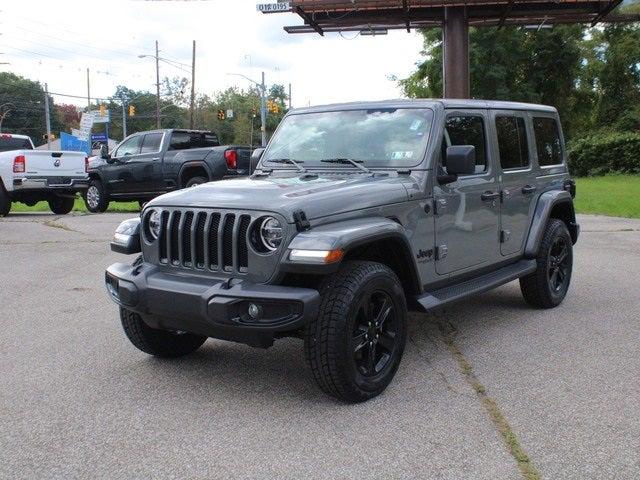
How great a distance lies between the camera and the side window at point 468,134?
5.15 m

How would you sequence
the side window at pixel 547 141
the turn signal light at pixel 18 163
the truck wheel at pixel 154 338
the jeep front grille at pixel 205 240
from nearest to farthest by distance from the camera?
the jeep front grille at pixel 205 240, the truck wheel at pixel 154 338, the side window at pixel 547 141, the turn signal light at pixel 18 163

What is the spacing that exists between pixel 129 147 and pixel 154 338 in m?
12.5

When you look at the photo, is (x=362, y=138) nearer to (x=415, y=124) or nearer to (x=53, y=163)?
(x=415, y=124)

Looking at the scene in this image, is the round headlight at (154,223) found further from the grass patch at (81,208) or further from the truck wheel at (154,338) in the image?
the grass patch at (81,208)

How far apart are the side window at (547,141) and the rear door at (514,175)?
7.2 inches

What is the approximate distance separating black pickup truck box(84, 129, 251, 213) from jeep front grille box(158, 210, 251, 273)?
1106 centimetres

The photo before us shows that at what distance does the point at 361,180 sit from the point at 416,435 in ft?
5.68

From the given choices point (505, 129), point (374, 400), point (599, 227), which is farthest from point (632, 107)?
point (374, 400)

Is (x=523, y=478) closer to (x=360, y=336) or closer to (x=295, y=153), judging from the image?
(x=360, y=336)

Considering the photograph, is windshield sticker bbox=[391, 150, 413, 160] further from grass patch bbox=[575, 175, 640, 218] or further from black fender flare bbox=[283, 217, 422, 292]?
grass patch bbox=[575, 175, 640, 218]

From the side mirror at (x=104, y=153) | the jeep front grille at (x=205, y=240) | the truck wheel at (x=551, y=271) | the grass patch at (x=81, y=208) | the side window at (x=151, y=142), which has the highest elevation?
the side window at (x=151, y=142)

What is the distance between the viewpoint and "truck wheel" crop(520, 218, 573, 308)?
20.4ft

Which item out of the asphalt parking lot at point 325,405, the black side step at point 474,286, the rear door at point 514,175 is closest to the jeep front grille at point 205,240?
the asphalt parking lot at point 325,405

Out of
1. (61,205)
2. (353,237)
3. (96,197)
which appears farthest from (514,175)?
(61,205)
